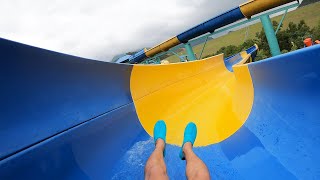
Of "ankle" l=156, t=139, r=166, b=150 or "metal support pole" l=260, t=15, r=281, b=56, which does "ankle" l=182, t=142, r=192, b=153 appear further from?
"metal support pole" l=260, t=15, r=281, b=56

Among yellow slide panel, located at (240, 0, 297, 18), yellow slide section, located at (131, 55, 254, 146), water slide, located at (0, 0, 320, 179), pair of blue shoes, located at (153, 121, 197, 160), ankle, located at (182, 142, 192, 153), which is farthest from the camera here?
yellow slide panel, located at (240, 0, 297, 18)

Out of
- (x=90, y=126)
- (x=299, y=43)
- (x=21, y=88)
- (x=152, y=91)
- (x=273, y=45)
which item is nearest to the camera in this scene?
(x=21, y=88)

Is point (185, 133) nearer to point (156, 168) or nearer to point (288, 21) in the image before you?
point (156, 168)

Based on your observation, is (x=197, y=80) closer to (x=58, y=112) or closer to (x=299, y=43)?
(x=58, y=112)

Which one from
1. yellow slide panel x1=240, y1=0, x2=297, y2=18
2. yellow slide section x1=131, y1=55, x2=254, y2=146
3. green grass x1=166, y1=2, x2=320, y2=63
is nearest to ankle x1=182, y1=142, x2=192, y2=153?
yellow slide section x1=131, y1=55, x2=254, y2=146

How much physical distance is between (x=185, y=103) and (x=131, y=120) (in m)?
0.93

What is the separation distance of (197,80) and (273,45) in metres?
3.46

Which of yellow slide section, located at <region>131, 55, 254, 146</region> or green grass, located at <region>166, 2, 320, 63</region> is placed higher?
yellow slide section, located at <region>131, 55, 254, 146</region>

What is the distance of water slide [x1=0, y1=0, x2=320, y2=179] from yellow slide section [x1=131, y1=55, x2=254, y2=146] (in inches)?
0.5

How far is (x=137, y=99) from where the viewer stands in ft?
7.35

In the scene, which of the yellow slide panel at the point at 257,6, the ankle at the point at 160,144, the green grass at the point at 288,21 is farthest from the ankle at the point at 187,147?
the green grass at the point at 288,21

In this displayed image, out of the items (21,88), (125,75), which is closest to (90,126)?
(21,88)

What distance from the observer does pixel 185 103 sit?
2.74 meters

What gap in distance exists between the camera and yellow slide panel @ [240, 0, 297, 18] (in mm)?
5738
